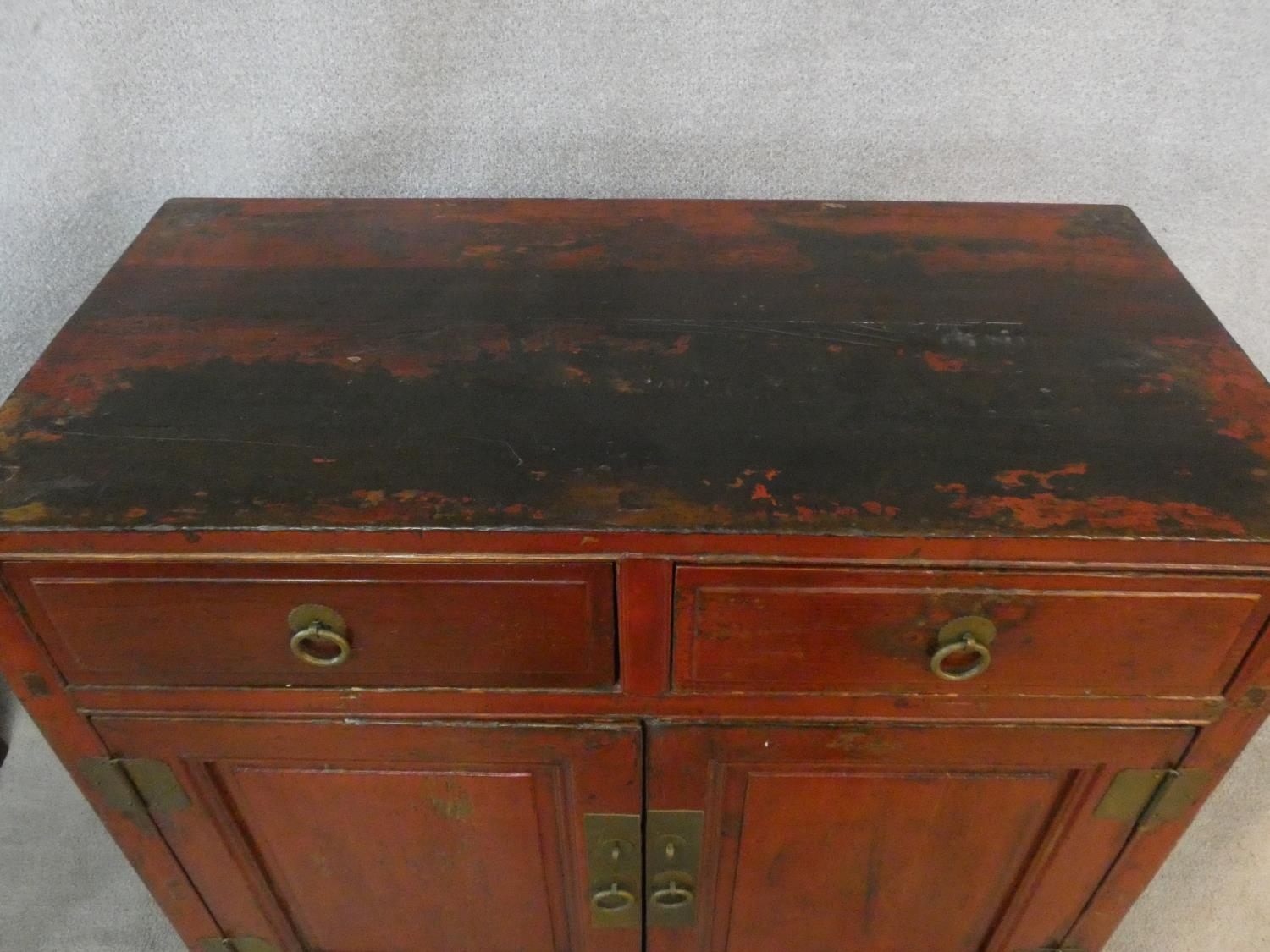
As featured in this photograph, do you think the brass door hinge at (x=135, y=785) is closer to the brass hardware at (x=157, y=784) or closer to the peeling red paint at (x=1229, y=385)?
the brass hardware at (x=157, y=784)

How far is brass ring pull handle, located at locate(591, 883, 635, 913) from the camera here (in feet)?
3.43

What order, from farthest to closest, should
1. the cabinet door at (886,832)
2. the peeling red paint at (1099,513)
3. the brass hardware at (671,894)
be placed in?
the brass hardware at (671,894) < the cabinet door at (886,832) < the peeling red paint at (1099,513)

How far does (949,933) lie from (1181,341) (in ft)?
2.27

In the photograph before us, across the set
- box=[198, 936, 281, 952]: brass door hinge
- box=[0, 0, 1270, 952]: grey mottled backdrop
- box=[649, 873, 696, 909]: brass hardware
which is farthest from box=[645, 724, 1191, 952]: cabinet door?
box=[0, 0, 1270, 952]: grey mottled backdrop

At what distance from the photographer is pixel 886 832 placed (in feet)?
3.28

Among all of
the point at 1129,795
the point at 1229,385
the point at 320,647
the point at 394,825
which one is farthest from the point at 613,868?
the point at 1229,385

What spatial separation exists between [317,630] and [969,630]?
21.1 inches

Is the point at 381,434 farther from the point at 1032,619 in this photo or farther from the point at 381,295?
the point at 1032,619

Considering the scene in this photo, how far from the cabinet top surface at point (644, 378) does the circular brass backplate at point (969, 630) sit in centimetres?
10

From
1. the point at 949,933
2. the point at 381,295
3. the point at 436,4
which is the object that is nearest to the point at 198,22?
the point at 436,4

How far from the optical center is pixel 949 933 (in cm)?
112

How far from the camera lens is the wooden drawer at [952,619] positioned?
2.56 feet

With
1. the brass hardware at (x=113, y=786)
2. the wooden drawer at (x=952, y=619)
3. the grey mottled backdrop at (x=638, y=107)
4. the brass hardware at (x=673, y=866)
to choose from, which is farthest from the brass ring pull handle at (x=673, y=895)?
the grey mottled backdrop at (x=638, y=107)

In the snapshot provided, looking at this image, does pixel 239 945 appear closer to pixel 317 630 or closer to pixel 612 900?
pixel 612 900
